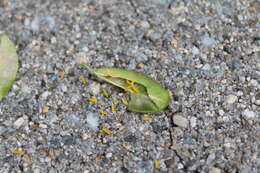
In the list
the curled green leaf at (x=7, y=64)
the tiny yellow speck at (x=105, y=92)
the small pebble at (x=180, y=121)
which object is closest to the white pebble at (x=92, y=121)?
the tiny yellow speck at (x=105, y=92)

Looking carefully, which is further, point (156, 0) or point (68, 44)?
point (156, 0)

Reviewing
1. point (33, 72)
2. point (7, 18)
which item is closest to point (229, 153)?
point (33, 72)

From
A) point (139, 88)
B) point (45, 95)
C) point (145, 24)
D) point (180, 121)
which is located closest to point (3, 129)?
point (45, 95)

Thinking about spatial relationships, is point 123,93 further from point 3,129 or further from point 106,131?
point 3,129

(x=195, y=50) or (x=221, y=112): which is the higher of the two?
(x=195, y=50)

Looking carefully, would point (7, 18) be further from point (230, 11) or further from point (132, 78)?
point (230, 11)

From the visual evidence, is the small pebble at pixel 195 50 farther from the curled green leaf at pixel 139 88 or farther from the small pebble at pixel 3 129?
the small pebble at pixel 3 129

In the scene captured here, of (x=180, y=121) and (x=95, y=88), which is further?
(x=95, y=88)
